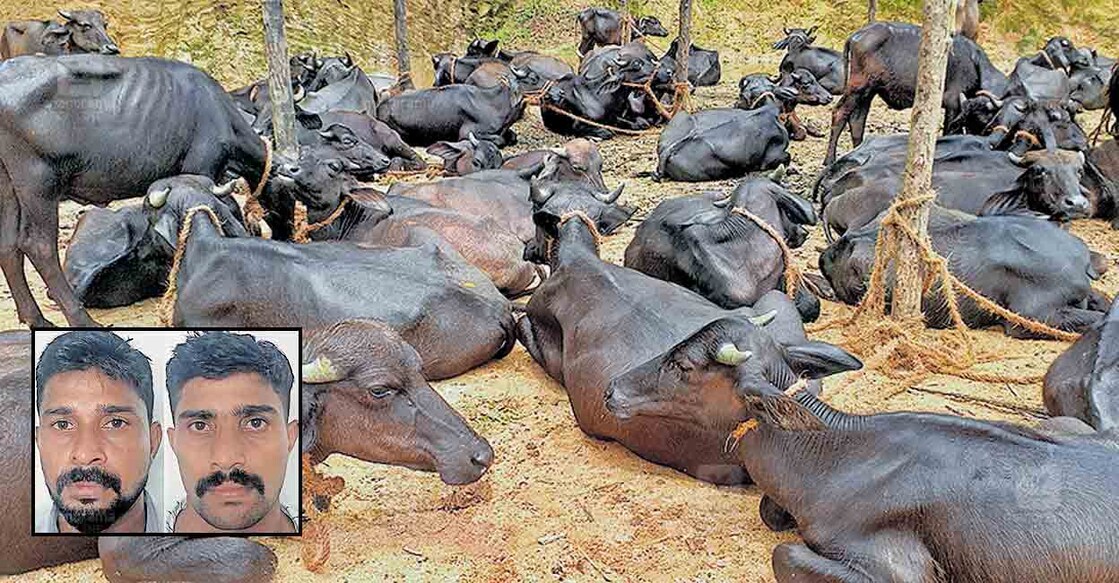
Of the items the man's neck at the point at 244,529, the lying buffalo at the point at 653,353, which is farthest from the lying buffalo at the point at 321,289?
the man's neck at the point at 244,529

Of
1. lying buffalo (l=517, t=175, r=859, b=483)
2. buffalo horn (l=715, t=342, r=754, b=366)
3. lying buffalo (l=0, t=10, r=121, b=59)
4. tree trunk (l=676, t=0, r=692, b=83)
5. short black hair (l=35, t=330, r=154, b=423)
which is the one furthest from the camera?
tree trunk (l=676, t=0, r=692, b=83)

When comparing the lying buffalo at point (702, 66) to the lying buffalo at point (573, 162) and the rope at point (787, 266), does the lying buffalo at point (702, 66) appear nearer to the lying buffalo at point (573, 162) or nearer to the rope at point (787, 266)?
the lying buffalo at point (573, 162)

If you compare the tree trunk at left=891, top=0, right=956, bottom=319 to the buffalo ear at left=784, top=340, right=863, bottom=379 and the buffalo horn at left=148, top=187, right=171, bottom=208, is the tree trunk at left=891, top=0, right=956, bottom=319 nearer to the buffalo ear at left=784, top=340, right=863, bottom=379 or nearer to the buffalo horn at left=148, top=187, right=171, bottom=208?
the buffalo ear at left=784, top=340, right=863, bottom=379

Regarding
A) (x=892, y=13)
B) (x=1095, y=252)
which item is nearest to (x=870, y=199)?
(x=1095, y=252)

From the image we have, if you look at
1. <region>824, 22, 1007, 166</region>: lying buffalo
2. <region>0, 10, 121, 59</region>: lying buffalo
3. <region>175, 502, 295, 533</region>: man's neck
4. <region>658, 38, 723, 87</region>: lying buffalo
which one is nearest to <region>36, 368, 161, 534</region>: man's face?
<region>175, 502, 295, 533</region>: man's neck

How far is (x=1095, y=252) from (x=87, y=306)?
7.66 m

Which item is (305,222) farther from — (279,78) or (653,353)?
(653,353)

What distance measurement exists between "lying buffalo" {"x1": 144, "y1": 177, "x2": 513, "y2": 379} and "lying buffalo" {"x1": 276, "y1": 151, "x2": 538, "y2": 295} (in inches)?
44.5

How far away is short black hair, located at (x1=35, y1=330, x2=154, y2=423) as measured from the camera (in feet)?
10.5

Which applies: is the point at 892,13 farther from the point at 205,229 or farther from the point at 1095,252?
the point at 205,229

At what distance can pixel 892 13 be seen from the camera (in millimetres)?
22766

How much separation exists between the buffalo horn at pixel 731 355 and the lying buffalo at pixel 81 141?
4.16m

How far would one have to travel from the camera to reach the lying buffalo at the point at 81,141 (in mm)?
6031

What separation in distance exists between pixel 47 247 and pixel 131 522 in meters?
3.41
